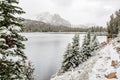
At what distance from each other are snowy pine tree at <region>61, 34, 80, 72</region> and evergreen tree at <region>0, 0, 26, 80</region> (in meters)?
26.0

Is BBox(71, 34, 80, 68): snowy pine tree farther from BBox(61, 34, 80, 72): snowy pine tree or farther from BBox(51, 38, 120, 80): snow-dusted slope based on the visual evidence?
BBox(51, 38, 120, 80): snow-dusted slope

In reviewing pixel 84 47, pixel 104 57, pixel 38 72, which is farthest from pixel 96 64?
pixel 38 72

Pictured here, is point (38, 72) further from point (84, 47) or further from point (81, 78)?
point (81, 78)

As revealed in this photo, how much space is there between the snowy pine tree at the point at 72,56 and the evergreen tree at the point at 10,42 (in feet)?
85.2

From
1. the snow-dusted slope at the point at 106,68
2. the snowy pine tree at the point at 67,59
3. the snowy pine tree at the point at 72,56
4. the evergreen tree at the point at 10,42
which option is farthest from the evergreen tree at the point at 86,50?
the evergreen tree at the point at 10,42

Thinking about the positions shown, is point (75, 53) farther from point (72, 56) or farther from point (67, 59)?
point (67, 59)

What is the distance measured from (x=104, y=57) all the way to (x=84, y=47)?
21117 mm

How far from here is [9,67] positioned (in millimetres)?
9547

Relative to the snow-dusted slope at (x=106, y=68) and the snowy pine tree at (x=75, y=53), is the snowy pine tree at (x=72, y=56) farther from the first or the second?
the snow-dusted slope at (x=106, y=68)

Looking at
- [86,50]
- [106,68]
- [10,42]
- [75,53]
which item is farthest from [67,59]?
[10,42]

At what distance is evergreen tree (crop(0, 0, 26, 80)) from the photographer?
9.23 meters

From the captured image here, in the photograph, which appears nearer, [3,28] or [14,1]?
[3,28]

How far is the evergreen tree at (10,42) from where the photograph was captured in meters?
9.23

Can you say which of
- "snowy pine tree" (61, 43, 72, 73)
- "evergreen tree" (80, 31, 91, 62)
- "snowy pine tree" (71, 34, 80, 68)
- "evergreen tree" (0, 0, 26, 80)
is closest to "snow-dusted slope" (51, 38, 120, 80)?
"evergreen tree" (0, 0, 26, 80)
